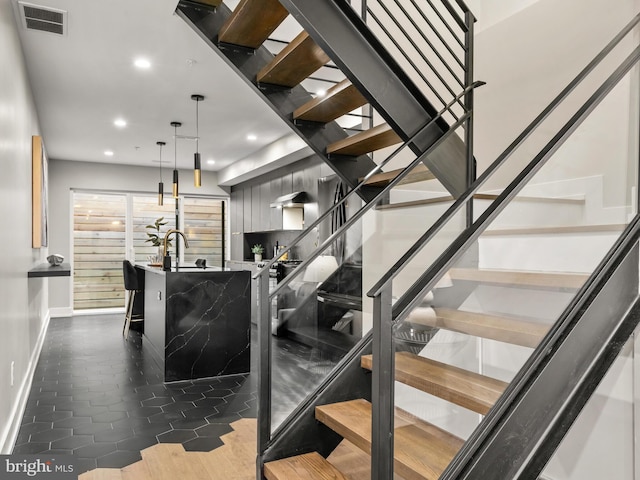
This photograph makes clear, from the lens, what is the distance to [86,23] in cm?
361

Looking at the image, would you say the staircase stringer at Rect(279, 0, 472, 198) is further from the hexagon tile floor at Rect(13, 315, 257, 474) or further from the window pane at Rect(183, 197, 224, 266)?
the window pane at Rect(183, 197, 224, 266)

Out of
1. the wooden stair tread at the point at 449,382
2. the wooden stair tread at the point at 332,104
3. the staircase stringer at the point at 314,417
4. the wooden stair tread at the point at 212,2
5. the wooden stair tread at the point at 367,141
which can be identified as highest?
the wooden stair tread at the point at 212,2

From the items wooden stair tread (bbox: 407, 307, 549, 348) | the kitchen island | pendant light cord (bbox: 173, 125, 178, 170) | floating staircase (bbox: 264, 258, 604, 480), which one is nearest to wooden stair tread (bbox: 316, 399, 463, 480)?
floating staircase (bbox: 264, 258, 604, 480)

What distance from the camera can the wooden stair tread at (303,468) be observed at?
2.08 meters

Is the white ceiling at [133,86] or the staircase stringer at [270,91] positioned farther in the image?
the white ceiling at [133,86]

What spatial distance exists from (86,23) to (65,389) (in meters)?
2.98

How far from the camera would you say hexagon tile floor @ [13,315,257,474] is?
2.96 metres

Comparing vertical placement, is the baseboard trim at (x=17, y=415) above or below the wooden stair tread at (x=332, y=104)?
below

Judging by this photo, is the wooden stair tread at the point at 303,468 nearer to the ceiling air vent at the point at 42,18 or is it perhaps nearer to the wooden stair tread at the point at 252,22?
the wooden stair tread at the point at 252,22

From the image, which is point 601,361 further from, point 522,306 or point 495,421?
point 495,421

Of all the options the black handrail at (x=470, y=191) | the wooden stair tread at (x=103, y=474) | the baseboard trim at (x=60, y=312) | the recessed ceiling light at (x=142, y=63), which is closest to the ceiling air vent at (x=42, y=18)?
the recessed ceiling light at (x=142, y=63)

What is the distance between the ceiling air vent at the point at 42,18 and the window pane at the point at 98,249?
594 centimetres

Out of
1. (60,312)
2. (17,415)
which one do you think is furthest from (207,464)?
(60,312)

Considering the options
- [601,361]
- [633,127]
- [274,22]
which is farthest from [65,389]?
[633,127]
